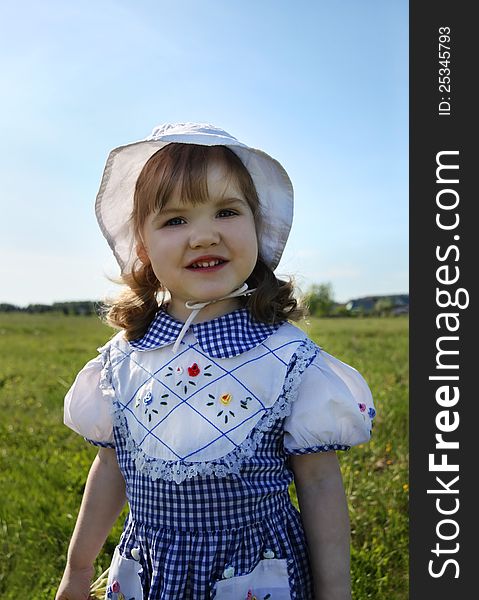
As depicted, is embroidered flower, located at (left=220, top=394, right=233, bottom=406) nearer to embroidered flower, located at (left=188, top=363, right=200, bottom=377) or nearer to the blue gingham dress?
the blue gingham dress

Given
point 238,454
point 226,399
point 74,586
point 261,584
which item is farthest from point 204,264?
point 74,586

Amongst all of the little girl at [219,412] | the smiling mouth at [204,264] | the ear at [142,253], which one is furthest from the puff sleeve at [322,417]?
the ear at [142,253]

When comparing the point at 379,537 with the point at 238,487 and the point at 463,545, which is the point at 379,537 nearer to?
the point at 463,545

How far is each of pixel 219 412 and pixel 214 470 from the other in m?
0.16

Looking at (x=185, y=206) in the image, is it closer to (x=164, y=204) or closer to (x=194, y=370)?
(x=164, y=204)

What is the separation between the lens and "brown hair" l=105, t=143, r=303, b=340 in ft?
6.64

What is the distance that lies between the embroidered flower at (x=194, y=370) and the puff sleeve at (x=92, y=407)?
1.07 feet

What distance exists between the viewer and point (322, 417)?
193 cm

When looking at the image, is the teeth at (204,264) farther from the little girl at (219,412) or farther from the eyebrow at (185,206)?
the eyebrow at (185,206)

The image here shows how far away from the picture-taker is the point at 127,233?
2373mm

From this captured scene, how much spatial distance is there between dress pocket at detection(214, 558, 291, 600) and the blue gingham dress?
22mm

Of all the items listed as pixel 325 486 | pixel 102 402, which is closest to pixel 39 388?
pixel 102 402

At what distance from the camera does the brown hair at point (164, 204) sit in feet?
6.64

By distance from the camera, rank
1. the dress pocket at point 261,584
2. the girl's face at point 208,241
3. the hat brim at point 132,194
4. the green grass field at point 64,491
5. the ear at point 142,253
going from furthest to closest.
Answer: the green grass field at point 64,491
the ear at point 142,253
the hat brim at point 132,194
the girl's face at point 208,241
the dress pocket at point 261,584
